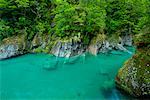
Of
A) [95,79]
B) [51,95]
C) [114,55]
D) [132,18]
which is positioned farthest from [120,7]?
[51,95]

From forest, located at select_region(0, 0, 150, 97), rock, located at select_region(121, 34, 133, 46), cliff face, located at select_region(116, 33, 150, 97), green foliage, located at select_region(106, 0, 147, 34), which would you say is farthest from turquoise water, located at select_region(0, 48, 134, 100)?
green foliage, located at select_region(106, 0, 147, 34)

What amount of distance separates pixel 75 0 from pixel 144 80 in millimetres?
24459

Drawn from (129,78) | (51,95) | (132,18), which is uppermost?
(132,18)

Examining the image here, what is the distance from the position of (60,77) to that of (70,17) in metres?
13.2

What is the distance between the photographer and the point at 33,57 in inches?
1298

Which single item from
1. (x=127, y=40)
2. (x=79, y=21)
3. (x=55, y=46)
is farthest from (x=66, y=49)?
(x=127, y=40)

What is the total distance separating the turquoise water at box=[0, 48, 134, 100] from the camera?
19953mm

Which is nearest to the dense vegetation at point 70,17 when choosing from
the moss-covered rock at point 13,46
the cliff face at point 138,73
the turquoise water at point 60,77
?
the moss-covered rock at point 13,46

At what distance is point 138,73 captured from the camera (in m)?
17.9

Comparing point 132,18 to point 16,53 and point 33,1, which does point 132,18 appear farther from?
point 16,53

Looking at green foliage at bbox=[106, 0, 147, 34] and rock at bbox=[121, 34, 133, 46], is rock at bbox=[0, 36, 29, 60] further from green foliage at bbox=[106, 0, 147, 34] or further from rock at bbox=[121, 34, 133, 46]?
rock at bbox=[121, 34, 133, 46]

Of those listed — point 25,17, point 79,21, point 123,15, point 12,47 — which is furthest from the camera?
point 123,15

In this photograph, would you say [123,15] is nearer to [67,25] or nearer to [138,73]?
[67,25]

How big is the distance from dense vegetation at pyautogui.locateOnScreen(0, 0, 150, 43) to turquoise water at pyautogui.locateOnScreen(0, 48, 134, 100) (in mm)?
4753
